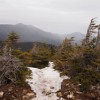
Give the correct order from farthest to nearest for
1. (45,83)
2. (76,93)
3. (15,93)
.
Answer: (45,83) < (76,93) < (15,93)

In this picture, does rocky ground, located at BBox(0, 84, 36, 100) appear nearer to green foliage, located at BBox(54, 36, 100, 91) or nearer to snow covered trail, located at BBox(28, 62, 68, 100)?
snow covered trail, located at BBox(28, 62, 68, 100)

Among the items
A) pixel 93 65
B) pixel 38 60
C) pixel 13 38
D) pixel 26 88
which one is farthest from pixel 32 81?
pixel 13 38

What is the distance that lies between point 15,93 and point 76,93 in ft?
17.1

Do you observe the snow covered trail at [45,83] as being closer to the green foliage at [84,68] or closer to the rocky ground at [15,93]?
the rocky ground at [15,93]

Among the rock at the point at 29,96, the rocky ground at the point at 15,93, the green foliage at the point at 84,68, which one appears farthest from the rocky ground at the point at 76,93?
the rocky ground at the point at 15,93

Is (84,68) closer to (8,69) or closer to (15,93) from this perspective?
(15,93)

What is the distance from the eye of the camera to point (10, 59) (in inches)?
789

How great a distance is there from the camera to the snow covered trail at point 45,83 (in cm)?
1936

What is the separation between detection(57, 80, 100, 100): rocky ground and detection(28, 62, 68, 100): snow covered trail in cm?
73

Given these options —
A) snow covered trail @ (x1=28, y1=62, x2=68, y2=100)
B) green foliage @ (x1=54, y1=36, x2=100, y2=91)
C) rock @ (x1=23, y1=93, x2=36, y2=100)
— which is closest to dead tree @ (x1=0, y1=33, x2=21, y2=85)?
rock @ (x1=23, y1=93, x2=36, y2=100)

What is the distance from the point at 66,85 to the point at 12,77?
195 inches

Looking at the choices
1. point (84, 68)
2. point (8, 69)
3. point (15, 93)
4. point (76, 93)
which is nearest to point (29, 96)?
point (15, 93)

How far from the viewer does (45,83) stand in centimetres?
2148

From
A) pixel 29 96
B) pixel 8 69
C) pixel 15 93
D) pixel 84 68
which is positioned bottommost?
pixel 29 96
